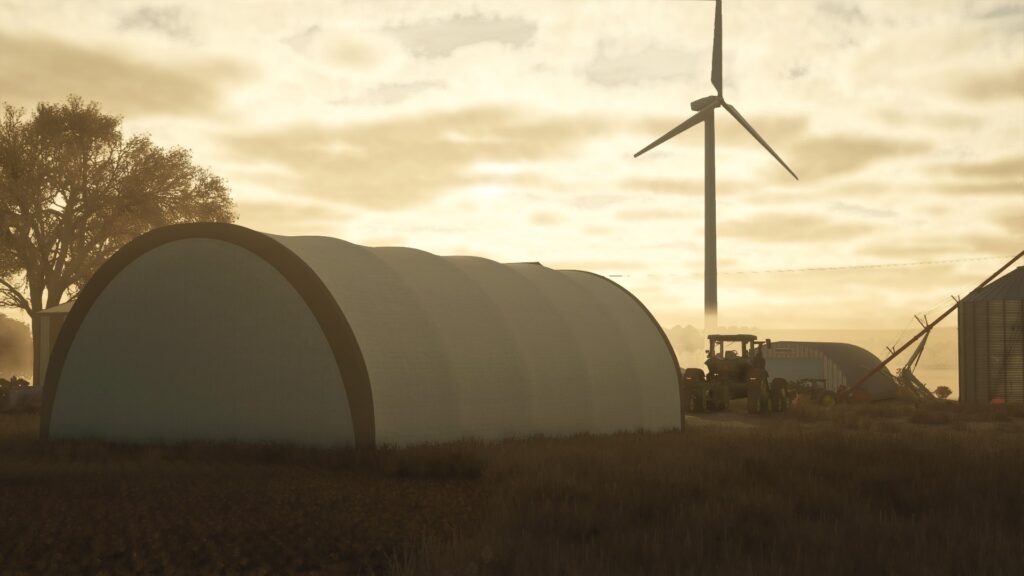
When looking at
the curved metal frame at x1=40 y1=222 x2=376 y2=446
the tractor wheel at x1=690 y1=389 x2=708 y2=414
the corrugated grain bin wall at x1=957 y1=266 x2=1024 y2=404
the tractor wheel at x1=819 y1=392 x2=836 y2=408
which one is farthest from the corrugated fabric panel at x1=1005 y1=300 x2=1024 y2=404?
the curved metal frame at x1=40 y1=222 x2=376 y2=446

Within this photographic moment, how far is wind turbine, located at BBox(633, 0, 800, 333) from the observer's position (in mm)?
50938

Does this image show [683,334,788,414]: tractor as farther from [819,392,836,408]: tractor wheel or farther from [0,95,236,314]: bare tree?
[0,95,236,314]: bare tree

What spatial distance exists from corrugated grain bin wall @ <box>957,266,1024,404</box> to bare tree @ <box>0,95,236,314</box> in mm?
36252

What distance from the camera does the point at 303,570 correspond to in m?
11.5

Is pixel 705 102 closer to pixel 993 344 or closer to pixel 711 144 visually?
pixel 711 144

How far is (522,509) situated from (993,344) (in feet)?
118

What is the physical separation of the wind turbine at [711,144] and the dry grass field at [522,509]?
1147 inches

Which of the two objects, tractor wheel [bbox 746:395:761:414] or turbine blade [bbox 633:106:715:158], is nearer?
tractor wheel [bbox 746:395:761:414]

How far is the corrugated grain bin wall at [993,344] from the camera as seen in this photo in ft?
143

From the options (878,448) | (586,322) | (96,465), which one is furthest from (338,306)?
(878,448)

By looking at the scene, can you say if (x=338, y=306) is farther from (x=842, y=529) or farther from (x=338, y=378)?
(x=842, y=529)

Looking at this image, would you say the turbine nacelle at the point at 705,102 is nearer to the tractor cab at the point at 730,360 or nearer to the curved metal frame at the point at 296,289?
the tractor cab at the point at 730,360

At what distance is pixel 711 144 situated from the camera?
173 feet

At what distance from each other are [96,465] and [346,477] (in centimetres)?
454
